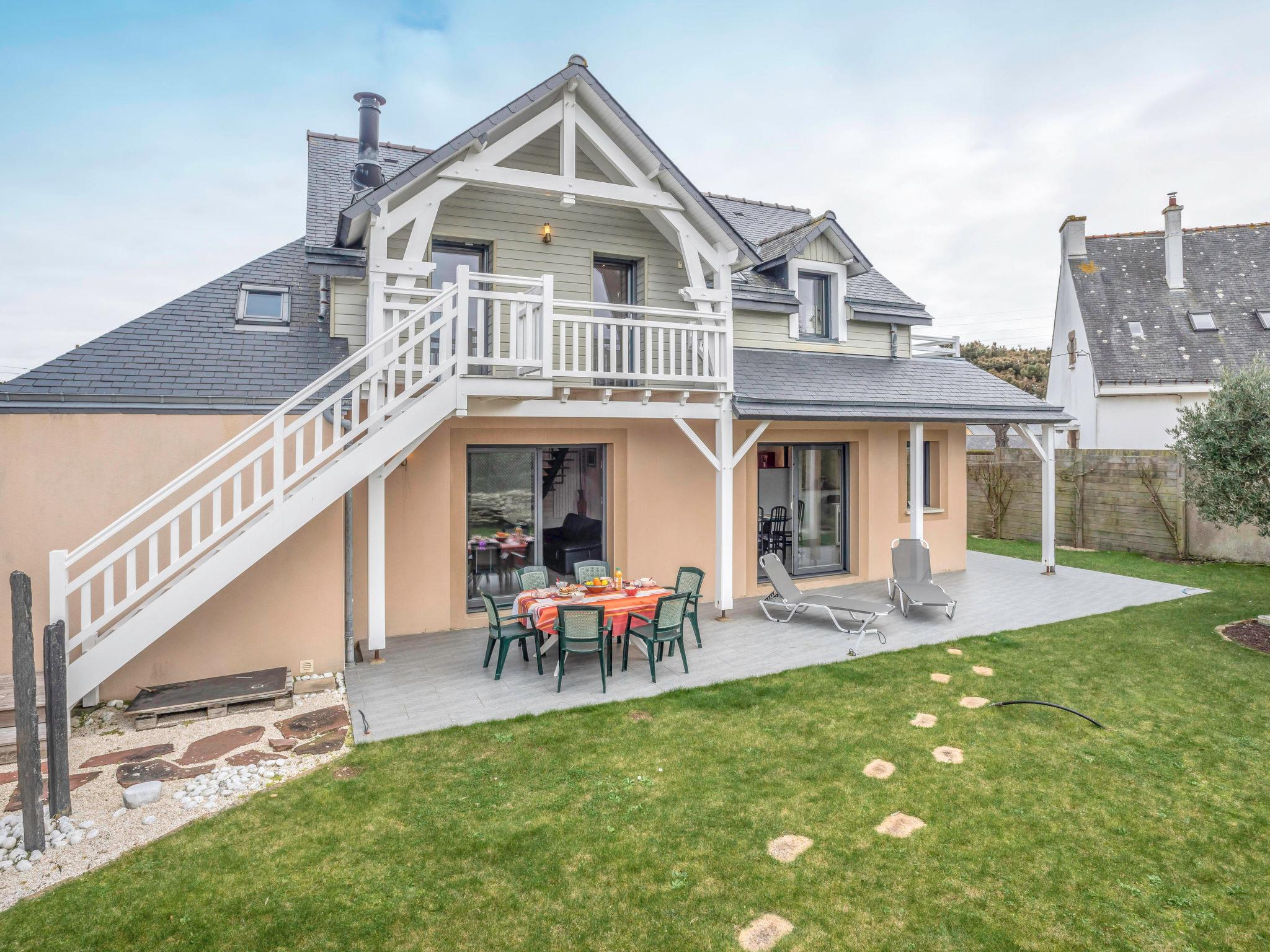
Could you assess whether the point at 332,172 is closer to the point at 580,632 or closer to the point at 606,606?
the point at 606,606

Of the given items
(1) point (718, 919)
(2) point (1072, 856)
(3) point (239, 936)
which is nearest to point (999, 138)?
(2) point (1072, 856)

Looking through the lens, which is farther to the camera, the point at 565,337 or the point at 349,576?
the point at 565,337

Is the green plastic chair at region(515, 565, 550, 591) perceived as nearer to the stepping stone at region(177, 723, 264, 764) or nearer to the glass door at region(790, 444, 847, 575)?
the stepping stone at region(177, 723, 264, 764)

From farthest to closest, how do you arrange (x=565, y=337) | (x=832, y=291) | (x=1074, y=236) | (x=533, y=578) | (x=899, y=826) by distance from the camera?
(x=1074, y=236)
(x=832, y=291)
(x=533, y=578)
(x=565, y=337)
(x=899, y=826)

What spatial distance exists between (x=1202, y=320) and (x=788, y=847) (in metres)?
24.2

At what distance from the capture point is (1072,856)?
3785 millimetres

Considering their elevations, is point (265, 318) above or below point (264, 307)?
below

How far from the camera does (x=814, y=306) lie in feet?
39.7

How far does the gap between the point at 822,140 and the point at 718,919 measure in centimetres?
1999

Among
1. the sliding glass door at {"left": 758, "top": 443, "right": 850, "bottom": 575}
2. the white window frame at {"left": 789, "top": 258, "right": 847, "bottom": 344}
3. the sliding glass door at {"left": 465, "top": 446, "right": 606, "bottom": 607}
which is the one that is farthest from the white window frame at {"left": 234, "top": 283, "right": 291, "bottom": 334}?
the white window frame at {"left": 789, "top": 258, "right": 847, "bottom": 344}

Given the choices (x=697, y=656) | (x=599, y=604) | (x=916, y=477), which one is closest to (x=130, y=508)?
(x=599, y=604)

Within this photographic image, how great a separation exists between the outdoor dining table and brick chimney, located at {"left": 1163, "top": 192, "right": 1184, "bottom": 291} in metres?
23.1

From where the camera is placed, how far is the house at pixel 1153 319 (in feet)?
63.5

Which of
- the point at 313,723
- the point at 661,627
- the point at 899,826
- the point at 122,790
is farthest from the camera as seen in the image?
the point at 661,627
